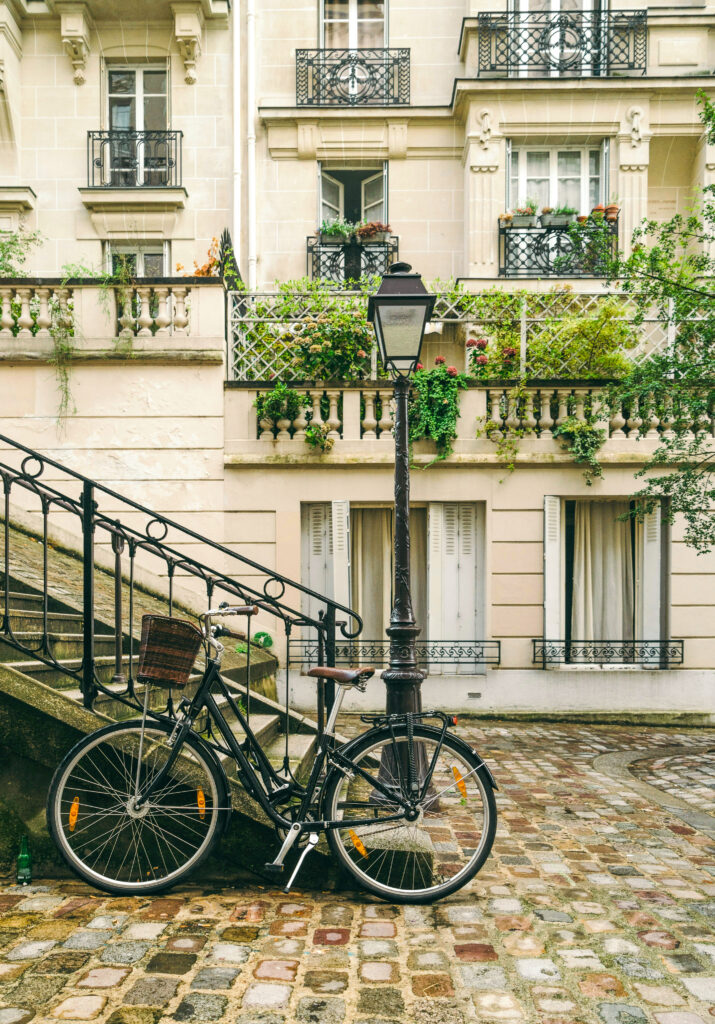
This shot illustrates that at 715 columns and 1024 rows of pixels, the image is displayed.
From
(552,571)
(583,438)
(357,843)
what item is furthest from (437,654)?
(357,843)

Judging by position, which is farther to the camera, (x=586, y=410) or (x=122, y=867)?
(x=586, y=410)

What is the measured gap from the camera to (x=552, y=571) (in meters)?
10.1

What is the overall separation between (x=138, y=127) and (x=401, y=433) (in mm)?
11065

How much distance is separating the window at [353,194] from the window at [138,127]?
8.43 ft

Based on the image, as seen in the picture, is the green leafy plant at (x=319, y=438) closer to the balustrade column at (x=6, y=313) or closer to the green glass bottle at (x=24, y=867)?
the balustrade column at (x=6, y=313)

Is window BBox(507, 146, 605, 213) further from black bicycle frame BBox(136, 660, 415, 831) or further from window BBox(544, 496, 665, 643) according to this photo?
black bicycle frame BBox(136, 660, 415, 831)

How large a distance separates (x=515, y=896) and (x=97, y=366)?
772cm

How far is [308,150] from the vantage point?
13.7 meters

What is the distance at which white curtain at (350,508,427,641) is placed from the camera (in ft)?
34.6

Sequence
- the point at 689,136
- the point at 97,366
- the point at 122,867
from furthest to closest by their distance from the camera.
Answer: the point at 689,136 → the point at 97,366 → the point at 122,867

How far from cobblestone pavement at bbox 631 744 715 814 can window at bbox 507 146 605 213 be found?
29.2 feet

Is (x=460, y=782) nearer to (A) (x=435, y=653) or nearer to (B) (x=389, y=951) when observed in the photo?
(B) (x=389, y=951)

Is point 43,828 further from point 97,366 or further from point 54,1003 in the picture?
point 97,366

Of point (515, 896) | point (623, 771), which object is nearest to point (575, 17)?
point (623, 771)
